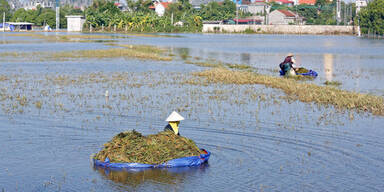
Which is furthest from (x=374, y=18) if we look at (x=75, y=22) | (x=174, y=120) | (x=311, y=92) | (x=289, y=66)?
(x=174, y=120)

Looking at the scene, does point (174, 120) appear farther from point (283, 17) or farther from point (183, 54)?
point (283, 17)

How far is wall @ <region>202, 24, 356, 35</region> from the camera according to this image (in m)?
160

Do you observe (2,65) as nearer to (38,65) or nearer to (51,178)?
(38,65)

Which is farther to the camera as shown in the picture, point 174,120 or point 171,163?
point 174,120

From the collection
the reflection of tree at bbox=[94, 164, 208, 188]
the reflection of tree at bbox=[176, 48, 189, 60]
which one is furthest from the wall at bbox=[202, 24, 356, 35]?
the reflection of tree at bbox=[94, 164, 208, 188]

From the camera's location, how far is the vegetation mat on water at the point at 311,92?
2503 centimetres

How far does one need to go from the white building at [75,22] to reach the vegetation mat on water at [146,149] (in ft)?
500

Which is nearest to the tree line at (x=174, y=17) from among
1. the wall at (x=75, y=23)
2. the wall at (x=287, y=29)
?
the wall at (x=75, y=23)

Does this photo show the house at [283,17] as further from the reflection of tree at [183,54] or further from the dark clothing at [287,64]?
the dark clothing at [287,64]

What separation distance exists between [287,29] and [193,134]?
15139cm

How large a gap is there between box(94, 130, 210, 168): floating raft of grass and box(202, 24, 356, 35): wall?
494 feet

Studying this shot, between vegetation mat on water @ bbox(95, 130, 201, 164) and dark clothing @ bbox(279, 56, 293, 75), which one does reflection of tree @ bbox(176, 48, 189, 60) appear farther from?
vegetation mat on water @ bbox(95, 130, 201, 164)

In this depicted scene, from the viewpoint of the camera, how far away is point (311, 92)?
2848 centimetres

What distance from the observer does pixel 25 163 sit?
1587cm
